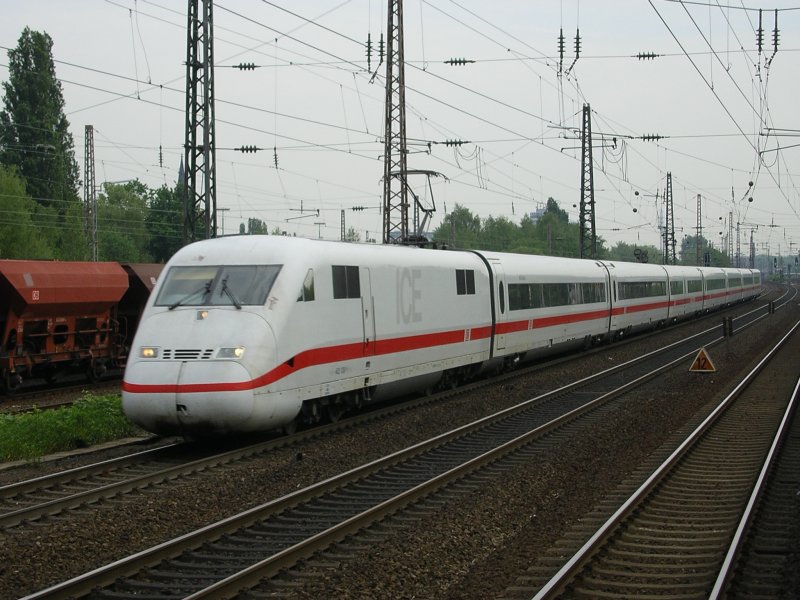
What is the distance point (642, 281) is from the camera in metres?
39.9

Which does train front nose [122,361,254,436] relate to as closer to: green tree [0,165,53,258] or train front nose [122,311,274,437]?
train front nose [122,311,274,437]

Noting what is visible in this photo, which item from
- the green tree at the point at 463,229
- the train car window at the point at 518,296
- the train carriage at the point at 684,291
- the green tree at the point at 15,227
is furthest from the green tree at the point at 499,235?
the train car window at the point at 518,296

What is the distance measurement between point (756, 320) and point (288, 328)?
44.6 meters

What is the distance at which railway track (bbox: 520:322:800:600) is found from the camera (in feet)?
25.6

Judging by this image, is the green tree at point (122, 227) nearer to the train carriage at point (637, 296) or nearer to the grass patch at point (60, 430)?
the train carriage at point (637, 296)

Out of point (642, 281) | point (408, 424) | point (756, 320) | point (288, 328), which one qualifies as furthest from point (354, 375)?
point (756, 320)

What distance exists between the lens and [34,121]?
6366 cm

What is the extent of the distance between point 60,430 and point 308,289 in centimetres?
423

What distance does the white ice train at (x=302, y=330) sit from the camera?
1263cm

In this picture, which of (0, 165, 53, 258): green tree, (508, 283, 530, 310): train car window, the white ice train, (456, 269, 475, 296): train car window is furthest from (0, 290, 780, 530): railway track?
(0, 165, 53, 258): green tree

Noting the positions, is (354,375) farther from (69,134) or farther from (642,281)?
(69,134)

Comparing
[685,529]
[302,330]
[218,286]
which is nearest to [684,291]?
[302,330]

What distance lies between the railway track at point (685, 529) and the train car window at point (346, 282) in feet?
17.9

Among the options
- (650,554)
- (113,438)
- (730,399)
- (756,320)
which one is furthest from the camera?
(756,320)
